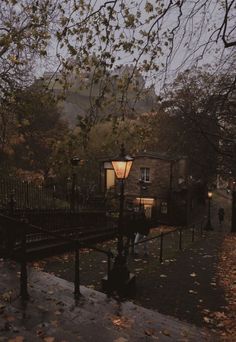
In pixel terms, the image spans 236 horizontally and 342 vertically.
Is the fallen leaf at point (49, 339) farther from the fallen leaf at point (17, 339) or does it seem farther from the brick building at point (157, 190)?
the brick building at point (157, 190)

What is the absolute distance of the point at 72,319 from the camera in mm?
5645

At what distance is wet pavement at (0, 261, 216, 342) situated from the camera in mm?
5066

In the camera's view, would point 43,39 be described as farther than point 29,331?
Answer: Yes

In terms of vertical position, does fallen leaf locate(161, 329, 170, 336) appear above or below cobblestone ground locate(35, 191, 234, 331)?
above

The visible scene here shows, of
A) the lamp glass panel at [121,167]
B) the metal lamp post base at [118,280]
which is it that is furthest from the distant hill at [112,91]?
the metal lamp post base at [118,280]

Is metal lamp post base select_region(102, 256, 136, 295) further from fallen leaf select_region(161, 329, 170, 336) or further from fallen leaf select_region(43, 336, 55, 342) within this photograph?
fallen leaf select_region(43, 336, 55, 342)

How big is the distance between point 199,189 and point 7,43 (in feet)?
157

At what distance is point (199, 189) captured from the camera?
5225 cm

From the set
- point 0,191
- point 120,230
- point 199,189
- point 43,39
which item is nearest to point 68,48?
point 43,39

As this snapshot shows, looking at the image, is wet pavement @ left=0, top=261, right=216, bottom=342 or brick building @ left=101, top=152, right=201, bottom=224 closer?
wet pavement @ left=0, top=261, right=216, bottom=342

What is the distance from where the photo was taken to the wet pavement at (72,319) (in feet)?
A: 16.6

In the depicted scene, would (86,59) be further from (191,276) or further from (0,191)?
(0,191)

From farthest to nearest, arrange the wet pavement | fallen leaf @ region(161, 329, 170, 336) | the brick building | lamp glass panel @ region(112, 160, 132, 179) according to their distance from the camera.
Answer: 1. the brick building
2. lamp glass panel @ region(112, 160, 132, 179)
3. fallen leaf @ region(161, 329, 170, 336)
4. the wet pavement

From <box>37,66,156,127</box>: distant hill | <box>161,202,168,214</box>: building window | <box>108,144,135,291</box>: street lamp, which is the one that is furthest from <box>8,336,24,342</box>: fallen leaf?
<box>161,202,168,214</box>: building window
